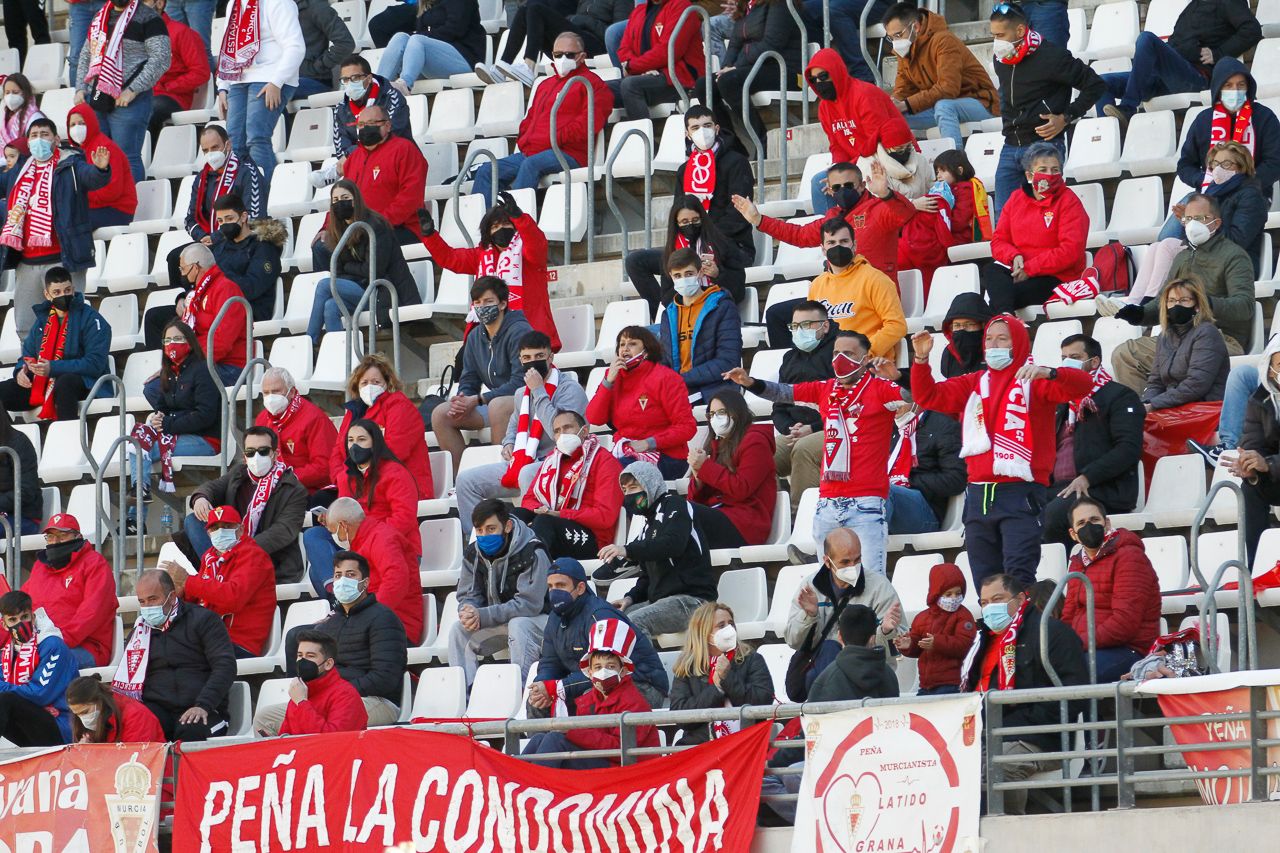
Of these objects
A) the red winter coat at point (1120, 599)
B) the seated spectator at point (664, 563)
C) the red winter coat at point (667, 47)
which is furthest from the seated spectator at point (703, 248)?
the red winter coat at point (1120, 599)

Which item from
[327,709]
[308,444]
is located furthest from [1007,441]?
[308,444]

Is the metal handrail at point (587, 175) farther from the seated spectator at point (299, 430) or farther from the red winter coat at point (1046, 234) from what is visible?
the red winter coat at point (1046, 234)

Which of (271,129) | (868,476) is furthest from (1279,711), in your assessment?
(271,129)

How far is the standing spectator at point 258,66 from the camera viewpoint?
57.2 feet

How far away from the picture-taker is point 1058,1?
15.4 m

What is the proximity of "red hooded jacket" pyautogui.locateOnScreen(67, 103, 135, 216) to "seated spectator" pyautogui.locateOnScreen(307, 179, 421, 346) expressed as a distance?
2386 mm

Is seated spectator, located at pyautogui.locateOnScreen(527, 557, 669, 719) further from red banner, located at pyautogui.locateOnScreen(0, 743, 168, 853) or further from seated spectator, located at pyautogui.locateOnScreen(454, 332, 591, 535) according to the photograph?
red banner, located at pyautogui.locateOnScreen(0, 743, 168, 853)

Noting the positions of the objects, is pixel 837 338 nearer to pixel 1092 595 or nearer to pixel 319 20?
pixel 1092 595

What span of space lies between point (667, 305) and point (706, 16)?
274cm

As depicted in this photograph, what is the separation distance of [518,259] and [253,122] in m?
3.57

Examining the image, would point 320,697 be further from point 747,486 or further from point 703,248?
point 703,248

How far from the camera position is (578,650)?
11.6 meters

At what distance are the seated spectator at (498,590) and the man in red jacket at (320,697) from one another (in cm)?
66

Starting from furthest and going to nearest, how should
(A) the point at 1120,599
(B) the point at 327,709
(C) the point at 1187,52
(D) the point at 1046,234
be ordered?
(C) the point at 1187,52
(D) the point at 1046,234
(B) the point at 327,709
(A) the point at 1120,599
